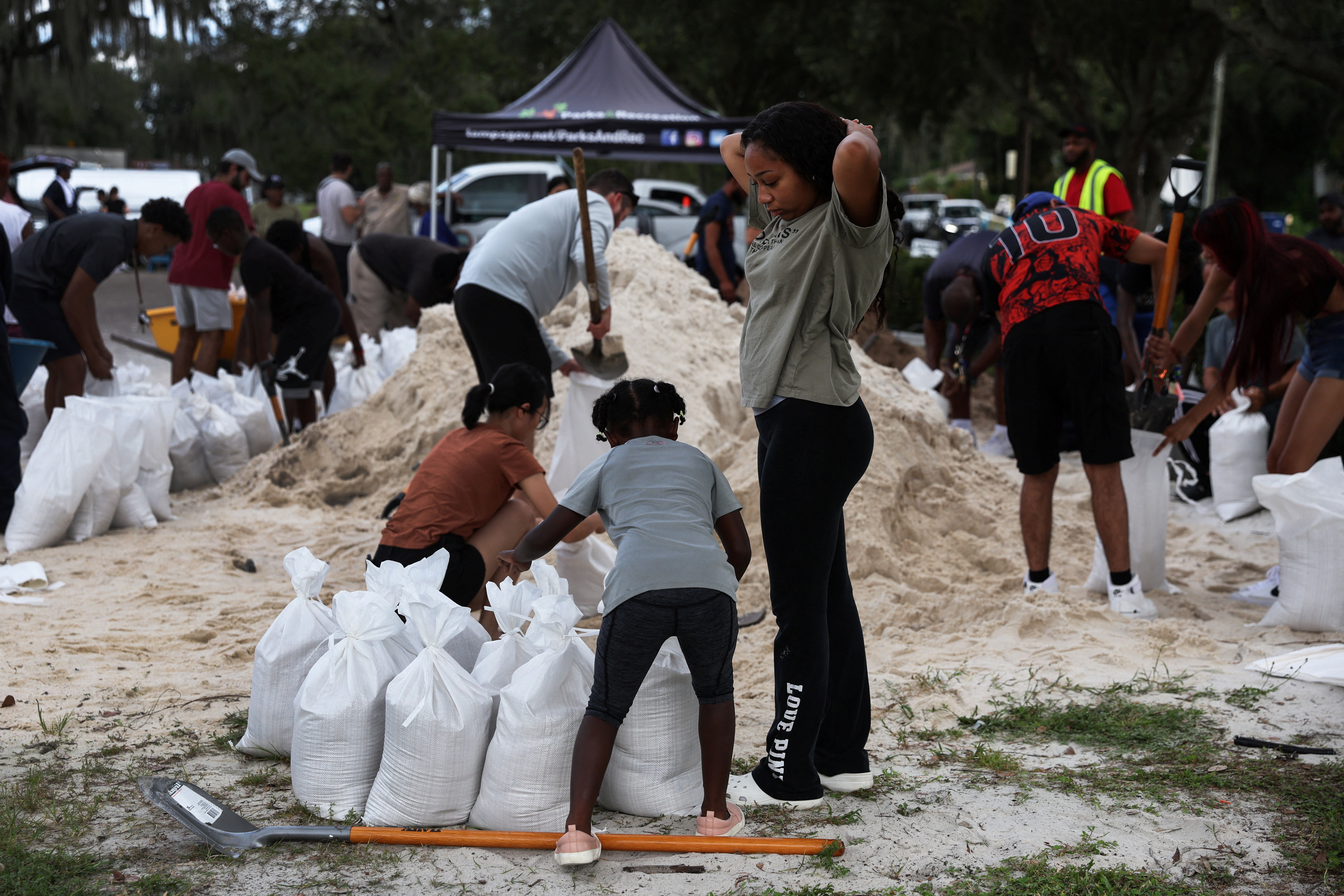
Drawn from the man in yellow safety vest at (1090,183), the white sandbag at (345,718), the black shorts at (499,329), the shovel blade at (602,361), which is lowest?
the white sandbag at (345,718)

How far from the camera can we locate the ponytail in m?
3.54

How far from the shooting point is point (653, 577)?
94.5 inches

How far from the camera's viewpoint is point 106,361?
20.1ft

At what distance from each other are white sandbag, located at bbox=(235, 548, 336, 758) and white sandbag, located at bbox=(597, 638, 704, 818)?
0.79 m

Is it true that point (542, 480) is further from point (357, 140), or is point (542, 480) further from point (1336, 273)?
point (357, 140)

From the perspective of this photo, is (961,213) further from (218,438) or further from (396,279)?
(218,438)

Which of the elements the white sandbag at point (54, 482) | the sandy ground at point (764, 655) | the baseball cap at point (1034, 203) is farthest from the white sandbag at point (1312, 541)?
the white sandbag at point (54, 482)

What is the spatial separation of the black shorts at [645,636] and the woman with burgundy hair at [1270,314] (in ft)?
8.30

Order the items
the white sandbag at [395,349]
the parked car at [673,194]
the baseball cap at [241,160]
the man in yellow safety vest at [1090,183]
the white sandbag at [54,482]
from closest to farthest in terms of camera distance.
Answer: the white sandbag at [54,482] < the man in yellow safety vest at [1090,183] < the white sandbag at [395,349] < the baseball cap at [241,160] < the parked car at [673,194]

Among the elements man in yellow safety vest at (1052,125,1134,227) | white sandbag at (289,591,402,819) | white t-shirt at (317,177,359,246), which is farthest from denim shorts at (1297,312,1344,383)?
white t-shirt at (317,177,359,246)

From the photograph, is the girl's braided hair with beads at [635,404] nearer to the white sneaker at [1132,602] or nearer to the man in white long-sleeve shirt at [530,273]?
the man in white long-sleeve shirt at [530,273]

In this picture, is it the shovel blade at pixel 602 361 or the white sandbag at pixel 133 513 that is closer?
the shovel blade at pixel 602 361

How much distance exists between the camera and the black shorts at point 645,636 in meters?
2.40

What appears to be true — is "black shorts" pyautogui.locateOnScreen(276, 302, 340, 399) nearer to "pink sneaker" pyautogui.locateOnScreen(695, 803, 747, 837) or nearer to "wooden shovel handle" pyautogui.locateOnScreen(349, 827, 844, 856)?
"wooden shovel handle" pyautogui.locateOnScreen(349, 827, 844, 856)
